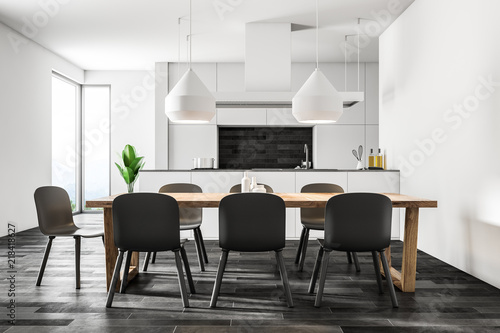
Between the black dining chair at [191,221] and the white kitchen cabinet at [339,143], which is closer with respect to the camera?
the black dining chair at [191,221]

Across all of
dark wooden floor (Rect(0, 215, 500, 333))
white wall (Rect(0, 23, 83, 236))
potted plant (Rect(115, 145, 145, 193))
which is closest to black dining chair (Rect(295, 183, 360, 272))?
dark wooden floor (Rect(0, 215, 500, 333))

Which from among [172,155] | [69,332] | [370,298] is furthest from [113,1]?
[370,298]

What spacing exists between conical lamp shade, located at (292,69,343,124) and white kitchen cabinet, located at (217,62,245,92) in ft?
13.4

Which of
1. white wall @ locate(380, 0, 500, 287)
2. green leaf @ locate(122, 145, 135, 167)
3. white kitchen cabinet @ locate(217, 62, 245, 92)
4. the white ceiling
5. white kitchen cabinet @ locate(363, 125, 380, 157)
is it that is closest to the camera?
white wall @ locate(380, 0, 500, 287)

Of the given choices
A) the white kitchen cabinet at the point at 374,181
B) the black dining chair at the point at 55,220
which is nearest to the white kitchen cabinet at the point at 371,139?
the white kitchen cabinet at the point at 374,181

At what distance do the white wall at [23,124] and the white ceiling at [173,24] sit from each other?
0.28 m

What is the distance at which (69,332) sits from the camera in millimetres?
2295

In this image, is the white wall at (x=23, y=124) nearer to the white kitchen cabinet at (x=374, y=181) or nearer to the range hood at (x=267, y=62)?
the range hood at (x=267, y=62)

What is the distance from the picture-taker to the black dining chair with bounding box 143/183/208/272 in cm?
374

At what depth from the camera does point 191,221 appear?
3.94m

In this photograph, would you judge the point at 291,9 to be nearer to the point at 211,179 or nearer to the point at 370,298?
the point at 211,179

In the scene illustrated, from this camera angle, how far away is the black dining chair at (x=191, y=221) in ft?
12.3

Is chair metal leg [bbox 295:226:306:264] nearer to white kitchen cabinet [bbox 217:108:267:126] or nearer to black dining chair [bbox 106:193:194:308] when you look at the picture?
black dining chair [bbox 106:193:194:308]

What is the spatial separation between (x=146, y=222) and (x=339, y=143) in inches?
202
